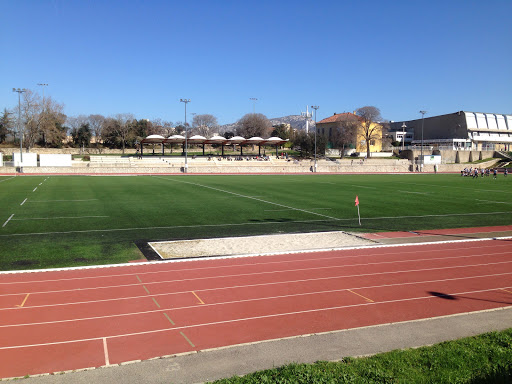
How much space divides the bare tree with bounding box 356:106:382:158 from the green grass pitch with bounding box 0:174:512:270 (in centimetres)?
6153

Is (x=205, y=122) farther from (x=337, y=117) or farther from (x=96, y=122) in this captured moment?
(x=337, y=117)

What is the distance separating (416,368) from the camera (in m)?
5.66

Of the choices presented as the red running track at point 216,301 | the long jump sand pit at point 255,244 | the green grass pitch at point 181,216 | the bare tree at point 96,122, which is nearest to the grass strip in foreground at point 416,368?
the red running track at point 216,301

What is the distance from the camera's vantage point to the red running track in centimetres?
671

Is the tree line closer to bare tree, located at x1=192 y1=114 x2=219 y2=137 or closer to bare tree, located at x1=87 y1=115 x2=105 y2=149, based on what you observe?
bare tree, located at x1=87 y1=115 x2=105 y2=149

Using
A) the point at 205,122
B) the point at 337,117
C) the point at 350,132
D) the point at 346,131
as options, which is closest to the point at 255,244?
the point at 350,132

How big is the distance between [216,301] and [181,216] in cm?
1209

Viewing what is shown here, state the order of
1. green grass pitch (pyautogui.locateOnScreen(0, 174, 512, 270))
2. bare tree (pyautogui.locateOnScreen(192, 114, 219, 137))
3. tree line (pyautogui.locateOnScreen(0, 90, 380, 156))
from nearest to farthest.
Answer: green grass pitch (pyautogui.locateOnScreen(0, 174, 512, 270)) → tree line (pyautogui.locateOnScreen(0, 90, 380, 156)) → bare tree (pyautogui.locateOnScreen(192, 114, 219, 137))

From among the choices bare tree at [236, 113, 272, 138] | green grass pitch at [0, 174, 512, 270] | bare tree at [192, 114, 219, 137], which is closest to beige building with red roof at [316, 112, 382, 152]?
bare tree at [236, 113, 272, 138]

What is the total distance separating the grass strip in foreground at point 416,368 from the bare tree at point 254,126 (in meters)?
111

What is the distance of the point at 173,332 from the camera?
7168 millimetres

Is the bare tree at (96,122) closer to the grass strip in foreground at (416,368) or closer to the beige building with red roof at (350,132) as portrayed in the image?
the beige building with red roof at (350,132)

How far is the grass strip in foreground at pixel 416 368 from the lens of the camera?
5.30m

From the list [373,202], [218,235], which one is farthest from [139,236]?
[373,202]
